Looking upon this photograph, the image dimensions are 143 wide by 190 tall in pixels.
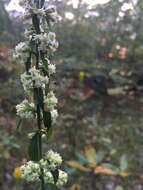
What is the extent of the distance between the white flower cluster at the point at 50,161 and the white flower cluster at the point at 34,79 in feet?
1.45

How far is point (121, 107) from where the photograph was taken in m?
4.83

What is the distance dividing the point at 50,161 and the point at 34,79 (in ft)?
1.64

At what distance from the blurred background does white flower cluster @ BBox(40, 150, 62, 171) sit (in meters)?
1.48

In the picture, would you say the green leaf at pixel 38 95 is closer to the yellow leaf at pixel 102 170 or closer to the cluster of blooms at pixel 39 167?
the cluster of blooms at pixel 39 167

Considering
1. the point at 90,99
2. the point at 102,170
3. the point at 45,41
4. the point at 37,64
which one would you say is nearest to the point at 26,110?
the point at 37,64

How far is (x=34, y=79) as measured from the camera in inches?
39.0

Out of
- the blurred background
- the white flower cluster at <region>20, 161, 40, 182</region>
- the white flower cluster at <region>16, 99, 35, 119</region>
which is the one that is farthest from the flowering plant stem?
the blurred background

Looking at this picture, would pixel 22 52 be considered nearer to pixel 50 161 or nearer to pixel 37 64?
pixel 37 64

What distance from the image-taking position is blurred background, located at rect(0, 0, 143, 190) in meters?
2.86

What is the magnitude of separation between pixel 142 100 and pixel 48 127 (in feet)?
14.2

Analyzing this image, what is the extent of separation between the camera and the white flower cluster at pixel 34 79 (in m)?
0.99

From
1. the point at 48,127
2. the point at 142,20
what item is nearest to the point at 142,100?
the point at 142,20

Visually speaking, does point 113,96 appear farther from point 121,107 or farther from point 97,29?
point 97,29

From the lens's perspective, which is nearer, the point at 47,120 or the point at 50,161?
the point at 47,120
